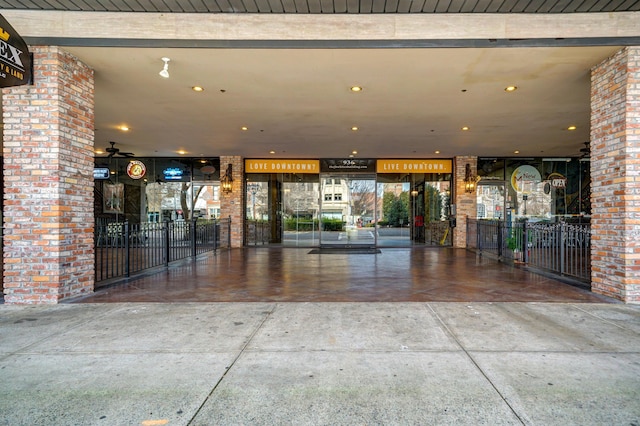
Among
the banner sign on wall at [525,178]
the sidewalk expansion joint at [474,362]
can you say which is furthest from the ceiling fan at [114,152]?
the banner sign on wall at [525,178]

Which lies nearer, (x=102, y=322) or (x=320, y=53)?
(x=102, y=322)

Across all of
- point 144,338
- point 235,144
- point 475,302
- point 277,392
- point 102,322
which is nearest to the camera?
point 277,392

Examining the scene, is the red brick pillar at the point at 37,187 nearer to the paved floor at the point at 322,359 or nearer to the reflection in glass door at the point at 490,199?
the paved floor at the point at 322,359

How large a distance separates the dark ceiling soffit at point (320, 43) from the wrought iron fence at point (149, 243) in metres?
3.18

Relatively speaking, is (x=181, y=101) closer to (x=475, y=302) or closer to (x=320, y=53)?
(x=320, y=53)

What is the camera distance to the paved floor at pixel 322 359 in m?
2.28

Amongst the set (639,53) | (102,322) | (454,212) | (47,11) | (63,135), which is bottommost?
(102,322)

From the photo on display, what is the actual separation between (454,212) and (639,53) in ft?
30.7

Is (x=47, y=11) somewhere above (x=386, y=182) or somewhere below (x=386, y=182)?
above

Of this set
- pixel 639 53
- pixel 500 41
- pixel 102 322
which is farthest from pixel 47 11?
pixel 639 53

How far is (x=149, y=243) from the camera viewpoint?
947 cm

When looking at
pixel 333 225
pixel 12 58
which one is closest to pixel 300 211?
pixel 333 225

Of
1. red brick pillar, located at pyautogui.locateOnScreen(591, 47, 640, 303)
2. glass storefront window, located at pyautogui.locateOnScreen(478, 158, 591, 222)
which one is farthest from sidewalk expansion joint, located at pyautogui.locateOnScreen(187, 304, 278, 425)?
glass storefront window, located at pyautogui.locateOnScreen(478, 158, 591, 222)

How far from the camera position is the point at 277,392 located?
2.53m
